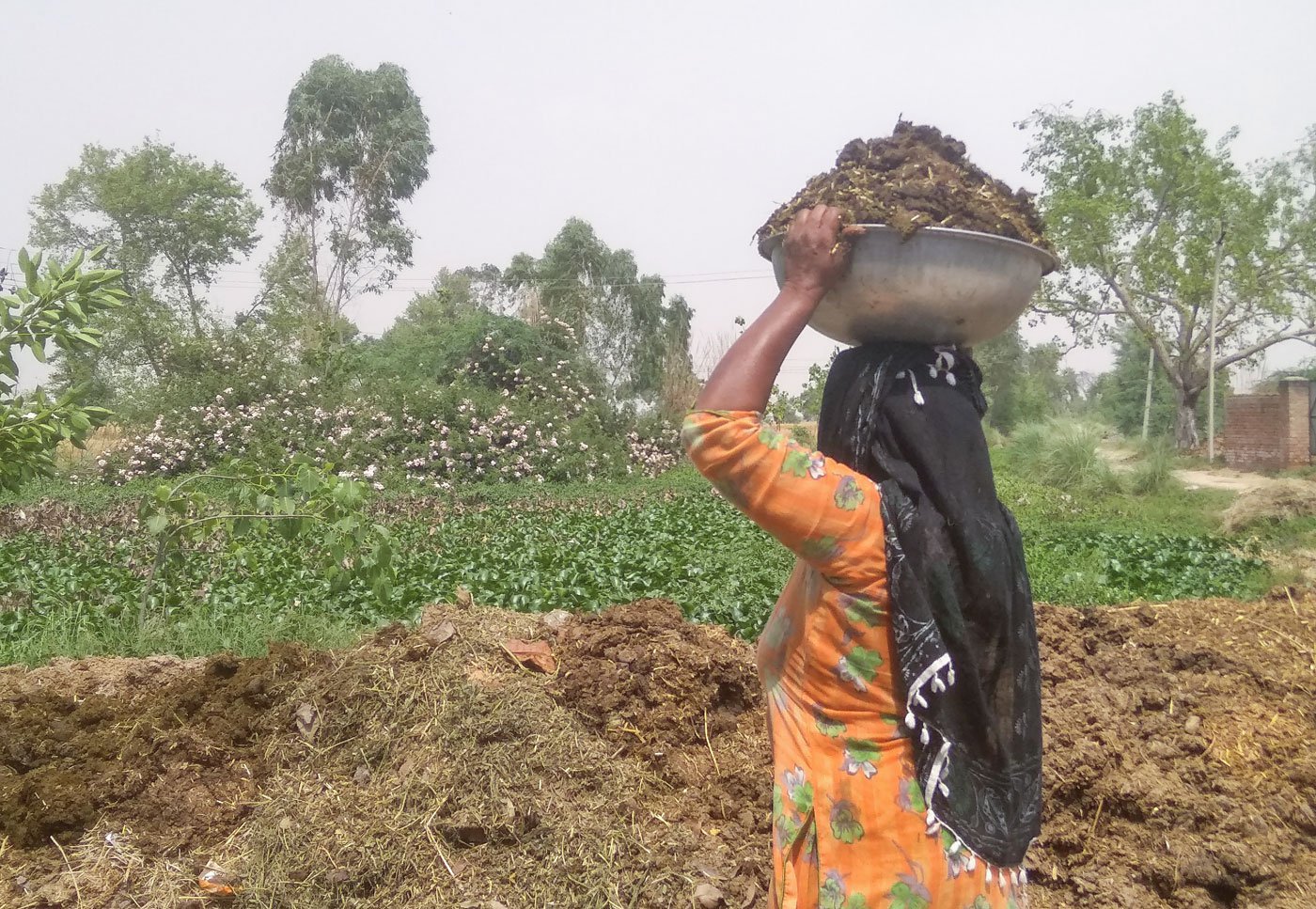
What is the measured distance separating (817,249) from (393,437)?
17446 millimetres

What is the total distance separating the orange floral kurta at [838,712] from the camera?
59.4 inches

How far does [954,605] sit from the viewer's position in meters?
1.53

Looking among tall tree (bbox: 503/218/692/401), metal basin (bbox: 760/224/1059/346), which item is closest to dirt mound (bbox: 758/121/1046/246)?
metal basin (bbox: 760/224/1059/346)

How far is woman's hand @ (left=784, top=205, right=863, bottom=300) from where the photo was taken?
155cm

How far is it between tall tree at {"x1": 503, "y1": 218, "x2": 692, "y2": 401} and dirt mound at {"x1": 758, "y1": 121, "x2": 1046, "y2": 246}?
84.1 ft

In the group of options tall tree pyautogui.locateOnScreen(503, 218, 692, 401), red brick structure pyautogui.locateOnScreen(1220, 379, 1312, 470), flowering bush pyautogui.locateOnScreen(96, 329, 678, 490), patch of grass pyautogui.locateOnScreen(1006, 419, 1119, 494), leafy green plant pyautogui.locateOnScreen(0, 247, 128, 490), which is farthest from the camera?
tall tree pyautogui.locateOnScreen(503, 218, 692, 401)

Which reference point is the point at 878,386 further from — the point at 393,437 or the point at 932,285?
the point at 393,437

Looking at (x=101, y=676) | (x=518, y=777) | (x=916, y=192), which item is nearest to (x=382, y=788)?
(x=518, y=777)

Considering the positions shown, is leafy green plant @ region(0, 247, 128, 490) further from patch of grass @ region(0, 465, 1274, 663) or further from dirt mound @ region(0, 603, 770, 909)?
patch of grass @ region(0, 465, 1274, 663)

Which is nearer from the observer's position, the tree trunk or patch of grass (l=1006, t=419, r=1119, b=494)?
patch of grass (l=1006, t=419, r=1119, b=494)

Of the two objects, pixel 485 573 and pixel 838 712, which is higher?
pixel 838 712

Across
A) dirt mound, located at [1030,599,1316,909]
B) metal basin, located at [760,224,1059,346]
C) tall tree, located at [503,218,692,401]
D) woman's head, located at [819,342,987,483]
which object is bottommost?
dirt mound, located at [1030,599,1316,909]

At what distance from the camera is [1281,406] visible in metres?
23.2

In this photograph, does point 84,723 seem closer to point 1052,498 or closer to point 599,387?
point 1052,498
